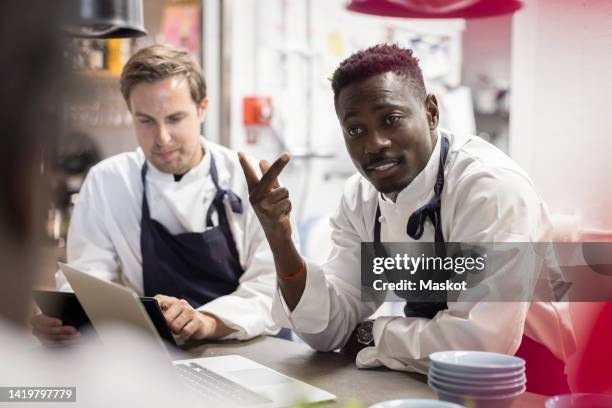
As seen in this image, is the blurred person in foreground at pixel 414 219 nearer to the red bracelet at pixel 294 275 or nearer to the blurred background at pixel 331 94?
the red bracelet at pixel 294 275

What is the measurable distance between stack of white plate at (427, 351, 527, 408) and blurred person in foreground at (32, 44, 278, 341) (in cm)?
91

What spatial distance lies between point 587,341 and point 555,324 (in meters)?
0.14

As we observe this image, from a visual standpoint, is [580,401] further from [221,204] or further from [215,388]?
[221,204]

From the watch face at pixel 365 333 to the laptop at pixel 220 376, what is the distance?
258mm

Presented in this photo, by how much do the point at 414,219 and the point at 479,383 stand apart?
1.91 ft

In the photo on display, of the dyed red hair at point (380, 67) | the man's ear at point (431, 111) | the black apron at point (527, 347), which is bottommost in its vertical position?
the black apron at point (527, 347)

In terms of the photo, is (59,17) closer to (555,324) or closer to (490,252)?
(490,252)

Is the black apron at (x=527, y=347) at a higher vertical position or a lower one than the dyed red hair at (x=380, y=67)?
lower

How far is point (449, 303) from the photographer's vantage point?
1.29 m

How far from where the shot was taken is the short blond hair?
1807 mm

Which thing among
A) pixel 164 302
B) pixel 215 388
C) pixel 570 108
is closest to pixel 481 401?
pixel 215 388

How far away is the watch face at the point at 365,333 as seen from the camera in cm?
142

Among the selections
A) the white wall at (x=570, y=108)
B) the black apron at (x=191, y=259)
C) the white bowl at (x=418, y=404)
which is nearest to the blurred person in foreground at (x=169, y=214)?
the black apron at (x=191, y=259)

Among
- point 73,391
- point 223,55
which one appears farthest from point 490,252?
point 223,55
